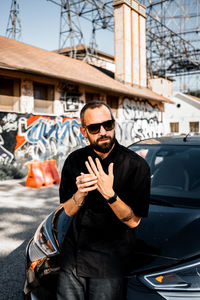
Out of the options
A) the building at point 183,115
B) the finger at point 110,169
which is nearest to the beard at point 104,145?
the finger at point 110,169

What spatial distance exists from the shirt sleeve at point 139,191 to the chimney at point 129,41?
1622cm

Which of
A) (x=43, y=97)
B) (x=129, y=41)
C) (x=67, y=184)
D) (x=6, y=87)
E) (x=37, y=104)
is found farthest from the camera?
(x=129, y=41)

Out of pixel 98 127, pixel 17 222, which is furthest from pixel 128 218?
pixel 17 222

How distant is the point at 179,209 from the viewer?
2.50 metres

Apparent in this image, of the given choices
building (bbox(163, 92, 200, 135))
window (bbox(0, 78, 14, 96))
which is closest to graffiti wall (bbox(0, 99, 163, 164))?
window (bbox(0, 78, 14, 96))

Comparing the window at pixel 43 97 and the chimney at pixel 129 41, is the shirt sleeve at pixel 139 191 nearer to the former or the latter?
the window at pixel 43 97

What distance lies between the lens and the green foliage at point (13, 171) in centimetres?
966

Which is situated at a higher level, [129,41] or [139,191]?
[129,41]

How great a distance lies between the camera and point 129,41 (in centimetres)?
1770

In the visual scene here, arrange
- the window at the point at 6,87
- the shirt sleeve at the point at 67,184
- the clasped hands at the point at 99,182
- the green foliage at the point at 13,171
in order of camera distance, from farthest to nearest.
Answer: the window at the point at 6,87, the green foliage at the point at 13,171, the shirt sleeve at the point at 67,184, the clasped hands at the point at 99,182

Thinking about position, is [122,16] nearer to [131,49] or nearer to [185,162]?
[131,49]

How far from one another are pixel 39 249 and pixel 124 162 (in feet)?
3.48

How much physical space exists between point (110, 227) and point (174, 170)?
6.24ft

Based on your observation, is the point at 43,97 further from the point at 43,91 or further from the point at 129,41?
the point at 129,41
